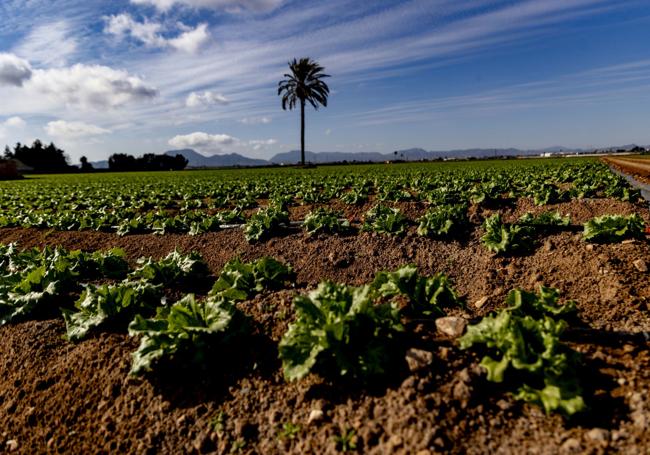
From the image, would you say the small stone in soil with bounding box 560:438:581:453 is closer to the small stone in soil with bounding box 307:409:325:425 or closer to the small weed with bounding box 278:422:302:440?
the small stone in soil with bounding box 307:409:325:425

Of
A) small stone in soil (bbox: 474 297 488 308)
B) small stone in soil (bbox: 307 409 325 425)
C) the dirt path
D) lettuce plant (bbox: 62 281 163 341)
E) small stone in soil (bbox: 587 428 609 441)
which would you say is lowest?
small stone in soil (bbox: 474 297 488 308)

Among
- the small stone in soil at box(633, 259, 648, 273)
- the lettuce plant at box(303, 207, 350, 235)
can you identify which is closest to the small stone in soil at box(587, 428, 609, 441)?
the small stone in soil at box(633, 259, 648, 273)

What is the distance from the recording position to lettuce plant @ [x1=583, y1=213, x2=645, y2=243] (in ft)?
22.0

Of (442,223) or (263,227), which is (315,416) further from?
(263,227)

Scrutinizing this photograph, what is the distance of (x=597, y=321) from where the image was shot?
4.55 metres

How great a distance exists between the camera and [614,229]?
22.2 feet

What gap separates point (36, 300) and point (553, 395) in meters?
5.76

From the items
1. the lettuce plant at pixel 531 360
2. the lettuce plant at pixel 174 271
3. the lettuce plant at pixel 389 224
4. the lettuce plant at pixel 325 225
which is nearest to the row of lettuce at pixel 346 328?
the lettuce plant at pixel 531 360

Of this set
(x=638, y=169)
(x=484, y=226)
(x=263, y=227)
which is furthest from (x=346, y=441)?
(x=638, y=169)

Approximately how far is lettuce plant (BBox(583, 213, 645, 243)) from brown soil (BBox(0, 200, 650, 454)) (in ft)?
4.38

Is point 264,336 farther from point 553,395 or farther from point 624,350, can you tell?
point 624,350

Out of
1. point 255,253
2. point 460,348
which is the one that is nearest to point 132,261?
point 255,253

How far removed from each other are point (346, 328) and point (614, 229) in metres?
5.95

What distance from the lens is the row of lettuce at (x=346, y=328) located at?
2.94 m
